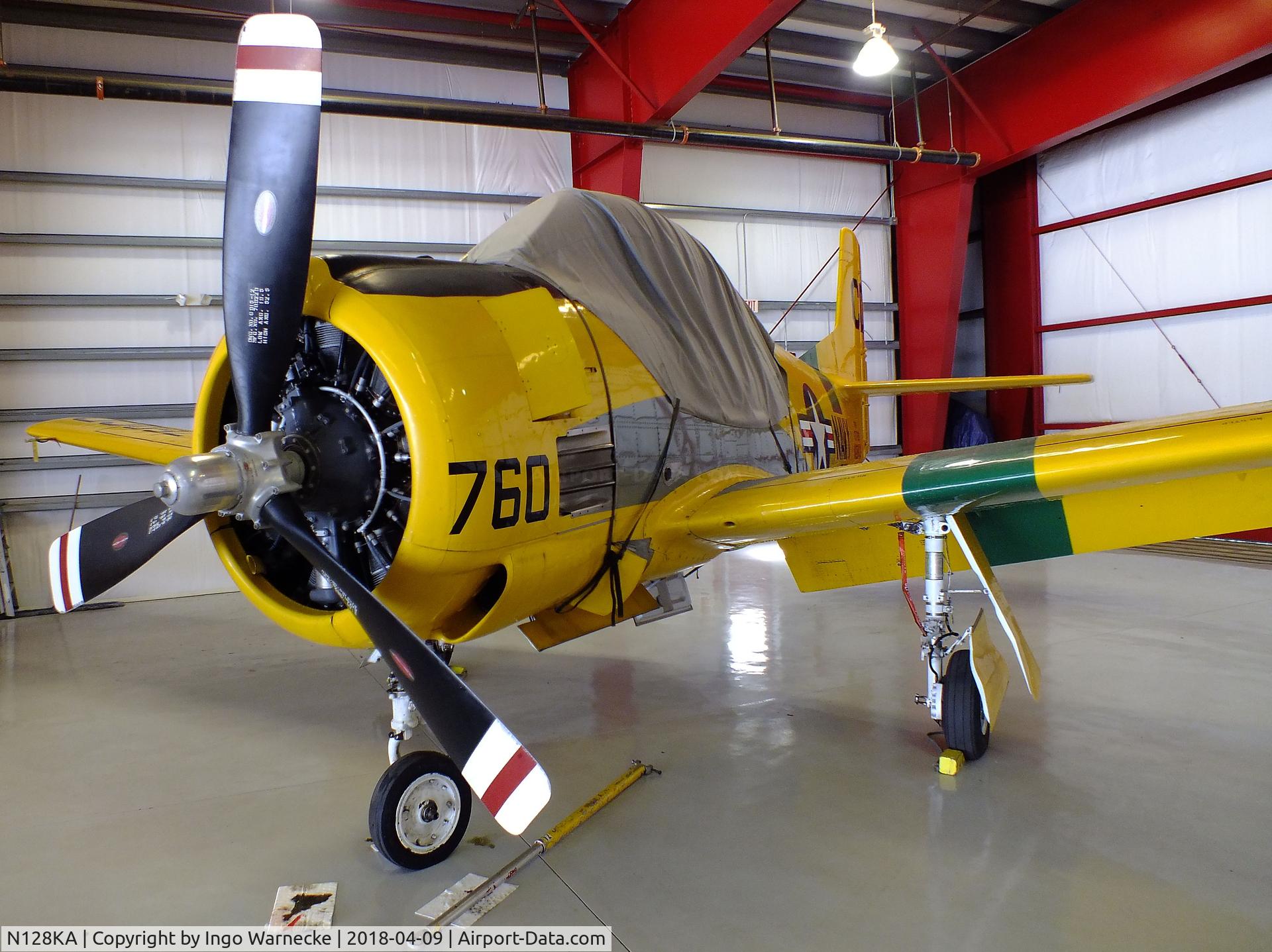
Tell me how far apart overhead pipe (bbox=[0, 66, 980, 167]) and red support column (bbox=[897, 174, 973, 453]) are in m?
1.40

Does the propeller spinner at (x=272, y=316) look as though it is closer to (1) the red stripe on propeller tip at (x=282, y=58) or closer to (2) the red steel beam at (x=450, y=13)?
(1) the red stripe on propeller tip at (x=282, y=58)

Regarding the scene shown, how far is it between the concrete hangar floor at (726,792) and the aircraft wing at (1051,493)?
903mm

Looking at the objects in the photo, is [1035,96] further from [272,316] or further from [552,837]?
[552,837]

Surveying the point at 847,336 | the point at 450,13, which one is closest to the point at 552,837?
the point at 847,336

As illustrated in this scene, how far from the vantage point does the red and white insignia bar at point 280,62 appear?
234 centimetres

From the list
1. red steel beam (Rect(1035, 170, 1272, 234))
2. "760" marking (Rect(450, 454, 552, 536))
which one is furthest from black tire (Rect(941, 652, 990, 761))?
red steel beam (Rect(1035, 170, 1272, 234))

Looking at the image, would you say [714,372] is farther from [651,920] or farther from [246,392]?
[651,920]

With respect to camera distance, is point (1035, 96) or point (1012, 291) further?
point (1012, 291)

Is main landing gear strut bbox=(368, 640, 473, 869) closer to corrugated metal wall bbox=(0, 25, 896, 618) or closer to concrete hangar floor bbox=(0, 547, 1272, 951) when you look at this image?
concrete hangar floor bbox=(0, 547, 1272, 951)

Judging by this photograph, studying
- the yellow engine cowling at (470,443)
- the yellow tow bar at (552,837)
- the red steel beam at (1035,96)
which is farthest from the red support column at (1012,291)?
the yellow engine cowling at (470,443)

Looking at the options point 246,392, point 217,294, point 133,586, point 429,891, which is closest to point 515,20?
point 217,294

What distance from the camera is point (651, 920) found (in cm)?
238

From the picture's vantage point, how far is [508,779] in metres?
2.07

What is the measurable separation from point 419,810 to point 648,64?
300 inches
